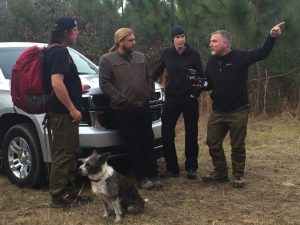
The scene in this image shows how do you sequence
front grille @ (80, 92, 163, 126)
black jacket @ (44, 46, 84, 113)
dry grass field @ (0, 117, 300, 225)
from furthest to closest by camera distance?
front grille @ (80, 92, 163, 126) < dry grass field @ (0, 117, 300, 225) < black jacket @ (44, 46, 84, 113)

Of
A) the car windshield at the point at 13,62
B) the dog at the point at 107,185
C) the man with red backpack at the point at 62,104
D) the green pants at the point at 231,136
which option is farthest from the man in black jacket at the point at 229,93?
the car windshield at the point at 13,62

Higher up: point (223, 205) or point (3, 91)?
point (3, 91)

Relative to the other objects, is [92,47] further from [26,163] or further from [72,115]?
[72,115]

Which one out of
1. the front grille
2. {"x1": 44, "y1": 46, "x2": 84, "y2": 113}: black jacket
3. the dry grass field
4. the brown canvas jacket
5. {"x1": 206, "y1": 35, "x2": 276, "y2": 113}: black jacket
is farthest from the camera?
{"x1": 206, "y1": 35, "x2": 276, "y2": 113}: black jacket

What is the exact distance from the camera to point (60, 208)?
5.24 meters

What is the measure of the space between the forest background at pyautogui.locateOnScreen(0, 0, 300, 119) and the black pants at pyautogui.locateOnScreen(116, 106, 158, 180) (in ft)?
18.2

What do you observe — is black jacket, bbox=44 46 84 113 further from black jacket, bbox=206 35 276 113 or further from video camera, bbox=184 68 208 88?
black jacket, bbox=206 35 276 113

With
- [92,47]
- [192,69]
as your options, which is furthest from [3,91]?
[92,47]

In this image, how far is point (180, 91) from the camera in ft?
20.0

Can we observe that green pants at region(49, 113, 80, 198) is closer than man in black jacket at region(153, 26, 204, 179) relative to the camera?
Yes

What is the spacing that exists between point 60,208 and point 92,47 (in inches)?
428

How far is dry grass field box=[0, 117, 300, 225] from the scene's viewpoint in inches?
192

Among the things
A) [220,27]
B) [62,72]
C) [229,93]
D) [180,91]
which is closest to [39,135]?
[62,72]

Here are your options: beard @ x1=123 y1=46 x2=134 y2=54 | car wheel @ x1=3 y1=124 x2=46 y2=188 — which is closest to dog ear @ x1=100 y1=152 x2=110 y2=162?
car wheel @ x1=3 y1=124 x2=46 y2=188
